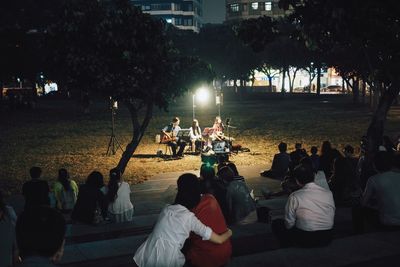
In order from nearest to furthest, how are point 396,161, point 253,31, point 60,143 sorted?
point 396,161
point 253,31
point 60,143

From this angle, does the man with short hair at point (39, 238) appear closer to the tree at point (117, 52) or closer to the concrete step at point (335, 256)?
the concrete step at point (335, 256)

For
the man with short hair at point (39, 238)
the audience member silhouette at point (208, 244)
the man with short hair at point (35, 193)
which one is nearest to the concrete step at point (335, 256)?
the audience member silhouette at point (208, 244)

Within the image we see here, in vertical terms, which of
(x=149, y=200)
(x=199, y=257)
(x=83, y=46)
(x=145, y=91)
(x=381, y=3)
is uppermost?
(x=381, y=3)

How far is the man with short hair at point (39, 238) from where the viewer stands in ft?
9.62

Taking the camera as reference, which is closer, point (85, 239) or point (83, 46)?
point (85, 239)

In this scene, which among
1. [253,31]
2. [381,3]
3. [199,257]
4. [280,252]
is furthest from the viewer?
[253,31]

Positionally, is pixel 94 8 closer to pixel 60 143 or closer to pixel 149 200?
pixel 149 200

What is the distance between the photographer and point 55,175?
16.1 meters

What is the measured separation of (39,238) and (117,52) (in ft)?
34.7

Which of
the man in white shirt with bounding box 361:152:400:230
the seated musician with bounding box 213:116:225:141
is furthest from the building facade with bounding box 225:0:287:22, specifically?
the man in white shirt with bounding box 361:152:400:230

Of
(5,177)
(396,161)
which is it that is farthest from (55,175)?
(396,161)

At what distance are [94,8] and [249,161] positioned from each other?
28.2ft

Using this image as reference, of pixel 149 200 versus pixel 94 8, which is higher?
pixel 94 8

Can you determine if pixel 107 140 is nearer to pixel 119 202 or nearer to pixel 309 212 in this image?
pixel 119 202
